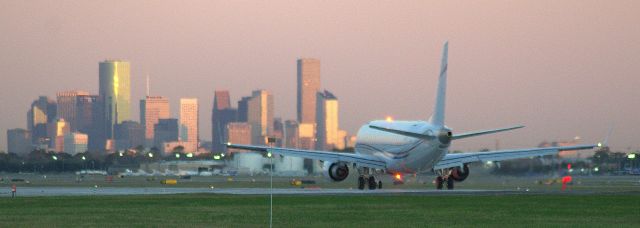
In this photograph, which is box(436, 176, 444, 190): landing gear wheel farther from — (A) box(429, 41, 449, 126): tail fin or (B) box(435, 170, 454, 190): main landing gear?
(A) box(429, 41, 449, 126): tail fin

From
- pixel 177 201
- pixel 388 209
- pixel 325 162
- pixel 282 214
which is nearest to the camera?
pixel 282 214

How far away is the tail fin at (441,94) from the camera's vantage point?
89312 mm

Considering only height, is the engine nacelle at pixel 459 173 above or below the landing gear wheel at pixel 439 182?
above

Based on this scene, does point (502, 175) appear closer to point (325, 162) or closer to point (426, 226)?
point (325, 162)

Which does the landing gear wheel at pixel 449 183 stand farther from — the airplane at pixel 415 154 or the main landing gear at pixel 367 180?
the main landing gear at pixel 367 180

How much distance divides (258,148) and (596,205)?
39.3 m

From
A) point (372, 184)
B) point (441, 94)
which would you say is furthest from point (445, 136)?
point (372, 184)

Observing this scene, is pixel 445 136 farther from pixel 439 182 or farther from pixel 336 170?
pixel 336 170

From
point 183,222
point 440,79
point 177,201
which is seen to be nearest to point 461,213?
point 183,222

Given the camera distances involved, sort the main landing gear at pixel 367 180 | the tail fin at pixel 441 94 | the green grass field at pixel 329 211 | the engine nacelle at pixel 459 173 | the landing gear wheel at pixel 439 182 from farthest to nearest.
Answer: the engine nacelle at pixel 459 173 → the main landing gear at pixel 367 180 → the landing gear wheel at pixel 439 182 → the tail fin at pixel 441 94 → the green grass field at pixel 329 211

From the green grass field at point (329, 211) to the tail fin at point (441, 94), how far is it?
17.2 meters

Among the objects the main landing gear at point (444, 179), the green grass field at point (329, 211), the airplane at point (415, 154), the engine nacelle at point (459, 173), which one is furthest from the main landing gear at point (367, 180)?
the green grass field at point (329, 211)

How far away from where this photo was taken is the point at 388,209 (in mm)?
59594

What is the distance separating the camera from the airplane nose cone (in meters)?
88.7
